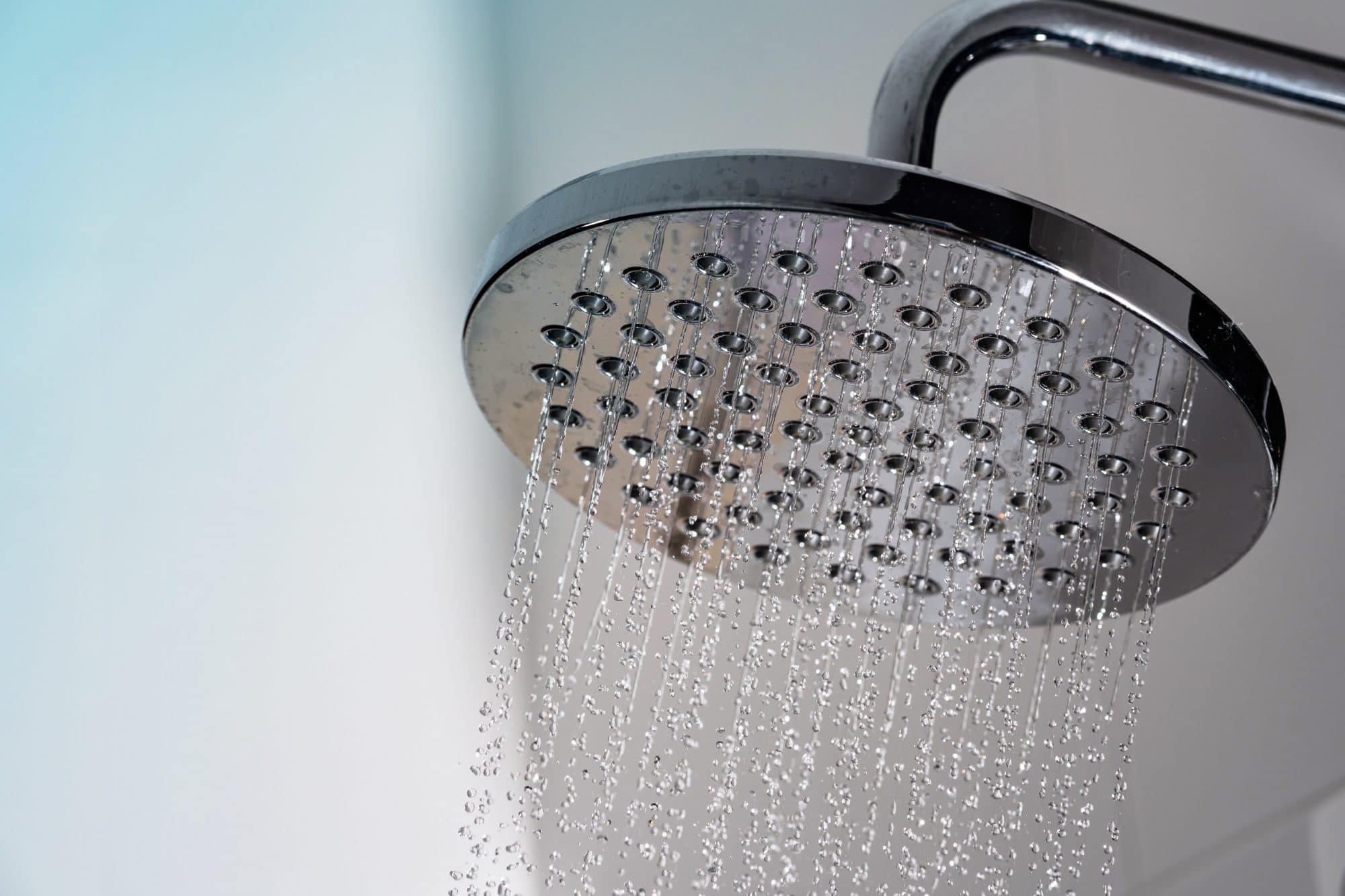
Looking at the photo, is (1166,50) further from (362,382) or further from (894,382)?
(362,382)

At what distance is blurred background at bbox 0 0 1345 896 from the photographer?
2.93ft

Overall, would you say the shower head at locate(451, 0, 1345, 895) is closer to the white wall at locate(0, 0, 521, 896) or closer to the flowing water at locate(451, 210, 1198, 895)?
→ the flowing water at locate(451, 210, 1198, 895)

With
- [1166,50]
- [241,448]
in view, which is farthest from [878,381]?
[241,448]

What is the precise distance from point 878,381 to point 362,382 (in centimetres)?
77

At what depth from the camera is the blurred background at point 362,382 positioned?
0.89 m

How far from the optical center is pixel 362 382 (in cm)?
124

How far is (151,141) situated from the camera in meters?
0.99

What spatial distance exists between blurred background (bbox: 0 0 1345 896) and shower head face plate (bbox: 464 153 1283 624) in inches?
16.0

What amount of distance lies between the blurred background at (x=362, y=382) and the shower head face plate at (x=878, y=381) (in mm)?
406

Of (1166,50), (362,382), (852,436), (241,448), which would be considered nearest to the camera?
(1166,50)

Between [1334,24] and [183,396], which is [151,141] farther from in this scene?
[1334,24]

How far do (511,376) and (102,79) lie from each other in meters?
0.50

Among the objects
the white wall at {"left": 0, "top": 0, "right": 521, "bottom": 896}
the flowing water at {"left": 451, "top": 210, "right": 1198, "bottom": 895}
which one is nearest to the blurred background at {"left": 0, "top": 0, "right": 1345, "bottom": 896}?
the white wall at {"left": 0, "top": 0, "right": 521, "bottom": 896}

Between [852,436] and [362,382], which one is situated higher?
[362,382]
